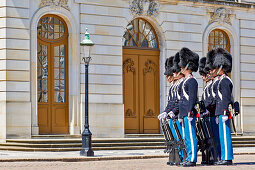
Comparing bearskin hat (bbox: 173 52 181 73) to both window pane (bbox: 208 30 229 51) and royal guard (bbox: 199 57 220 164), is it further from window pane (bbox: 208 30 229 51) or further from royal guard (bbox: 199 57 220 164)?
window pane (bbox: 208 30 229 51)

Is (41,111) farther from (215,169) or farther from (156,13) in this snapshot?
(215,169)

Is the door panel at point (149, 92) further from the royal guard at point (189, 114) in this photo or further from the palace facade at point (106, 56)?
the royal guard at point (189, 114)

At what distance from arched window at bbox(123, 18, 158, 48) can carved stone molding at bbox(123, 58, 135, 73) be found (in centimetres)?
61

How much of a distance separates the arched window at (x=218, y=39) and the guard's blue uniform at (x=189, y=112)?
13.7 meters

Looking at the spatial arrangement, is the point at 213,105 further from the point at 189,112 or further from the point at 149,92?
the point at 149,92

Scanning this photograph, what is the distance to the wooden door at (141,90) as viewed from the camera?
24.2m

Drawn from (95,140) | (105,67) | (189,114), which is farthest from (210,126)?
(105,67)

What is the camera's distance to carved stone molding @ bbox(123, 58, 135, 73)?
952 inches

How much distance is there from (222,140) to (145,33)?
1241cm

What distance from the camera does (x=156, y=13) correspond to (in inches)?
969

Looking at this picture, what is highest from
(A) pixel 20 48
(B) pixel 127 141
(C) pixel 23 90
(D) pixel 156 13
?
(D) pixel 156 13

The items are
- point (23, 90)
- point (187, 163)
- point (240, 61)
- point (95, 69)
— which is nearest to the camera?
point (187, 163)

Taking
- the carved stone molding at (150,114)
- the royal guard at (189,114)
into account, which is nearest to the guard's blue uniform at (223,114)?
the royal guard at (189,114)

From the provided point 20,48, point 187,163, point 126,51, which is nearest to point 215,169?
point 187,163
